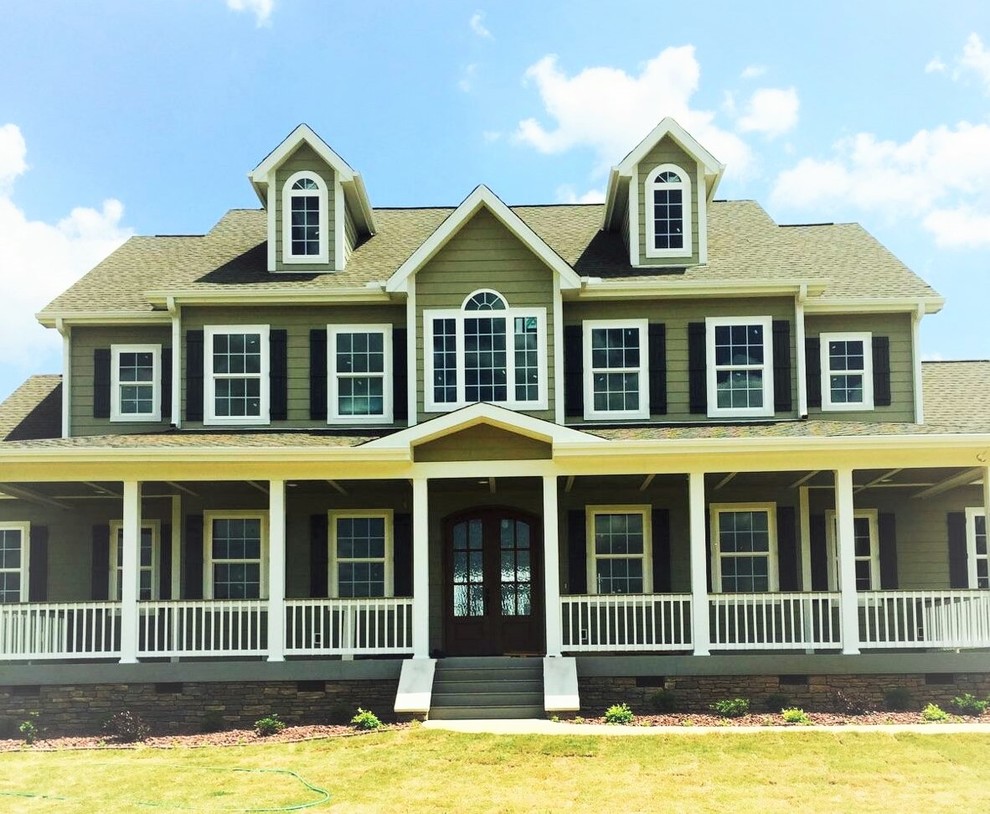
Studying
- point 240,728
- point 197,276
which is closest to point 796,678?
point 240,728

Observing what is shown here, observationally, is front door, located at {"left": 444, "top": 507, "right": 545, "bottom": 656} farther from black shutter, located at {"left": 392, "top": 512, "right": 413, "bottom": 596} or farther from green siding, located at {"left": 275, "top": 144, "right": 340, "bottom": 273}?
green siding, located at {"left": 275, "top": 144, "right": 340, "bottom": 273}

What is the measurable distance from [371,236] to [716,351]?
7.22 metres

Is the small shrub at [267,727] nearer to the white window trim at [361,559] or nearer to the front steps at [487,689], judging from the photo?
the front steps at [487,689]

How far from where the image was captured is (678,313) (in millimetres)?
21359

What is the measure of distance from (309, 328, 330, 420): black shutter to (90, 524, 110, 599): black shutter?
4213 millimetres

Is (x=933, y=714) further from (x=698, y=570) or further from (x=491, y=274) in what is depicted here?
(x=491, y=274)

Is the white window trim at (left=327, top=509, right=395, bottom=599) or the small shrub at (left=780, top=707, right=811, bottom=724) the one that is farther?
the white window trim at (left=327, top=509, right=395, bottom=599)

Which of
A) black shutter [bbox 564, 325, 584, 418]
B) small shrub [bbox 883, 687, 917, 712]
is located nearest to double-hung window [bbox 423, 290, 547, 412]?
black shutter [bbox 564, 325, 584, 418]

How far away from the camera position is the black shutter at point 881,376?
21.6 metres

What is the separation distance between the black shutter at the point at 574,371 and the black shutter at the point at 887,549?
5560 mm

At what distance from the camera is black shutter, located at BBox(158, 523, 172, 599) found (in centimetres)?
2175

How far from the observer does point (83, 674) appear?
1831 centimetres

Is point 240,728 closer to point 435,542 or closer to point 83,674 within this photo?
point 83,674

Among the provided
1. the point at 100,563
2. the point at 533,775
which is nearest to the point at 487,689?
the point at 533,775
